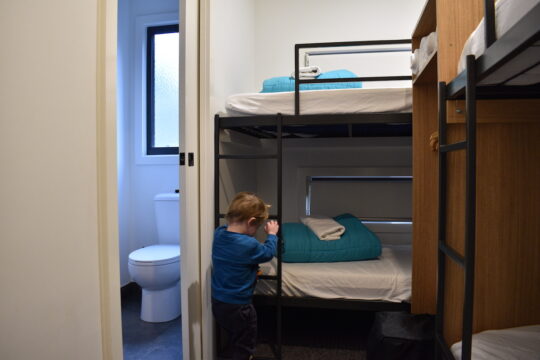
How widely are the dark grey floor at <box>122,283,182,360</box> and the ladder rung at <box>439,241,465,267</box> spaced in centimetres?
153

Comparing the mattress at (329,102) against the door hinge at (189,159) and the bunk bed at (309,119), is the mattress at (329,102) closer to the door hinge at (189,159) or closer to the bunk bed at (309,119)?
the bunk bed at (309,119)

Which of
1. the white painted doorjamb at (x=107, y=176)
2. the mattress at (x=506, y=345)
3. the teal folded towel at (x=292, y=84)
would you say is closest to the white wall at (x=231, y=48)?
the teal folded towel at (x=292, y=84)

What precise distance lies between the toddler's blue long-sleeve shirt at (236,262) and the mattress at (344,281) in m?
0.34

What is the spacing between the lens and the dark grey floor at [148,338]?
198 centimetres

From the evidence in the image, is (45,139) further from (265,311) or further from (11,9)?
(265,311)

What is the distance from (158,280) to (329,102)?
1.57 meters

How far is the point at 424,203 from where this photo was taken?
1786 millimetres

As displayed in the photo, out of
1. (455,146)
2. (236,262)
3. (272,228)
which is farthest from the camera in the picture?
(272,228)

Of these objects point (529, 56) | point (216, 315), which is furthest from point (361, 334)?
point (529, 56)

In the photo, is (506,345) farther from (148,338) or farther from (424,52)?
(148,338)

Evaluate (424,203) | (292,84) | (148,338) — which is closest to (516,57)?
(424,203)

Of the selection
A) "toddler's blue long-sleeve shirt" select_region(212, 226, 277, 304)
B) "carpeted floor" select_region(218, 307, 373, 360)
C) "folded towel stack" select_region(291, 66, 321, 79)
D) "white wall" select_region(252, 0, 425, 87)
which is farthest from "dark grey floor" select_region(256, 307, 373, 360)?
"white wall" select_region(252, 0, 425, 87)

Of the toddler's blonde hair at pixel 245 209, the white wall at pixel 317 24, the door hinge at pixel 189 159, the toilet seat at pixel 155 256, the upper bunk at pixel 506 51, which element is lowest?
the toilet seat at pixel 155 256

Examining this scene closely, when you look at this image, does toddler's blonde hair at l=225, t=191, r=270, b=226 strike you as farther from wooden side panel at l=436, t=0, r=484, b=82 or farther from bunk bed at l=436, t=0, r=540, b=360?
wooden side panel at l=436, t=0, r=484, b=82
